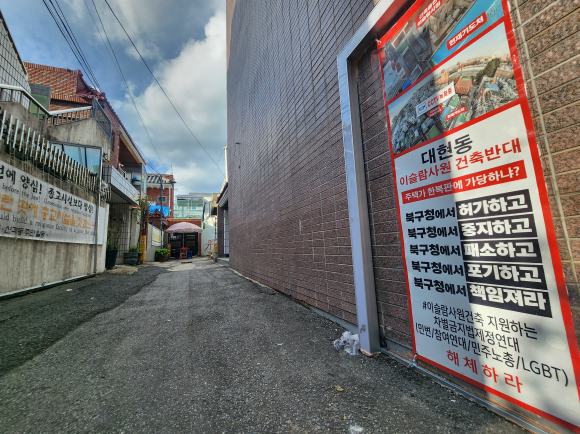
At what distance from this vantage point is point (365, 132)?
2.38 meters

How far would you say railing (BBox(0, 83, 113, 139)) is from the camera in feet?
18.4

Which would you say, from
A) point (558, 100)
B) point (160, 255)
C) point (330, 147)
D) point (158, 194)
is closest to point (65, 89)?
point (160, 255)

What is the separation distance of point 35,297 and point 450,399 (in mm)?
5987

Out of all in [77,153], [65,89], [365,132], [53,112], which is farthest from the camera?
[65,89]

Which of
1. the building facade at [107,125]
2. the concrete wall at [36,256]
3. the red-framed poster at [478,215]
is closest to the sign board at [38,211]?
the concrete wall at [36,256]

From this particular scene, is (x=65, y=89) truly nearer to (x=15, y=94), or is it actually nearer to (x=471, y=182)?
(x=15, y=94)

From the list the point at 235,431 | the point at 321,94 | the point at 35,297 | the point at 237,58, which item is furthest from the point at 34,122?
the point at 235,431

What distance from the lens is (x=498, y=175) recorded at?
136 cm

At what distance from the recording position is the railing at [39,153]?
4133 millimetres

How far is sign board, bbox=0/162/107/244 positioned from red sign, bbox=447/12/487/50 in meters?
6.07

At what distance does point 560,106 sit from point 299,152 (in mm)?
2951

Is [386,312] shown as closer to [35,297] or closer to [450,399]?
[450,399]

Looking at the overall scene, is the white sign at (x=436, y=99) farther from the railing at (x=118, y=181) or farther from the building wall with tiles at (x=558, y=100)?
the railing at (x=118, y=181)

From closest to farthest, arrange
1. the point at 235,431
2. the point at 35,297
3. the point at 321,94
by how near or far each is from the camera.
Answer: the point at 235,431
the point at 321,94
the point at 35,297
